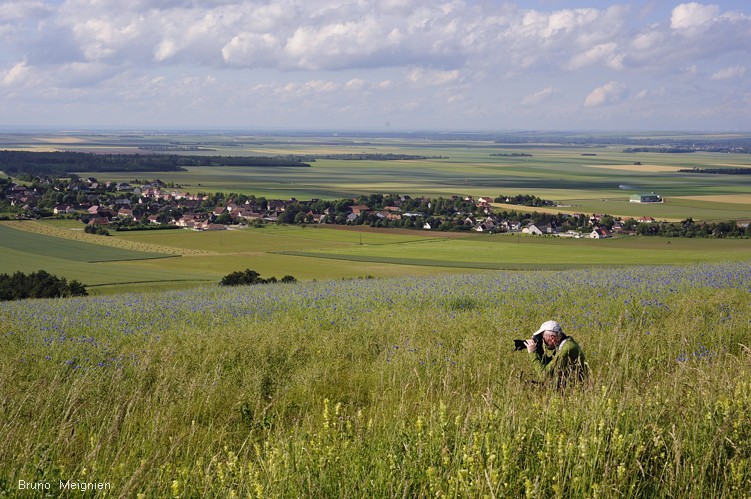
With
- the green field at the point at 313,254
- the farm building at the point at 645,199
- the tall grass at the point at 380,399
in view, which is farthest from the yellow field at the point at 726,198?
the tall grass at the point at 380,399

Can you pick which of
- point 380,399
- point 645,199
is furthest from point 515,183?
point 380,399

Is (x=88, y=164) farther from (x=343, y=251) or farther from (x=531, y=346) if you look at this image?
Answer: (x=531, y=346)

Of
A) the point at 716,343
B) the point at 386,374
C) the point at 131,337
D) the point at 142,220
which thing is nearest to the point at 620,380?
the point at 386,374

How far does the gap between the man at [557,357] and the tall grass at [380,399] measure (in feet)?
0.77

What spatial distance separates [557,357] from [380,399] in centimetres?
170

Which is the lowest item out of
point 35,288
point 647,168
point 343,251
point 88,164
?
point 647,168

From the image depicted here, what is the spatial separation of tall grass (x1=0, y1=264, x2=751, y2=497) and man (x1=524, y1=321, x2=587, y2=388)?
0.23 m

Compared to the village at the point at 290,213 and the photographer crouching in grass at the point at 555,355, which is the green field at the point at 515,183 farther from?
the photographer crouching in grass at the point at 555,355

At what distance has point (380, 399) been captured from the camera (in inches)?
260

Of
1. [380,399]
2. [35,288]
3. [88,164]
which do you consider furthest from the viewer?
[88,164]

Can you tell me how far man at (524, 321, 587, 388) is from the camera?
659 centimetres

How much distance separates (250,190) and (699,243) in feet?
258

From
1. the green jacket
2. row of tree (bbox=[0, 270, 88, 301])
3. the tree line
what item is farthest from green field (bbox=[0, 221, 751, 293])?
the tree line

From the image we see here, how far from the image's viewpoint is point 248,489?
12.9 feet
